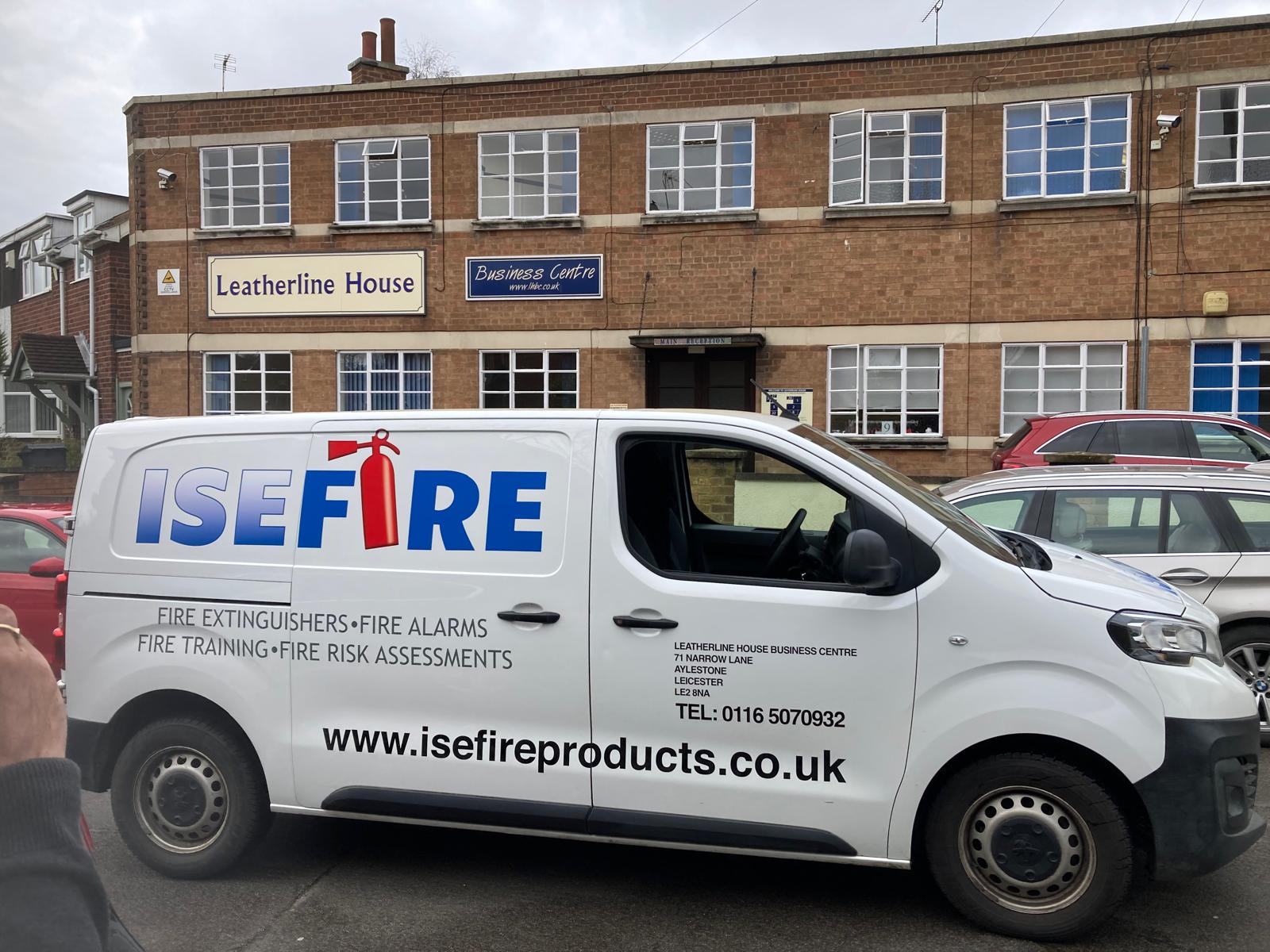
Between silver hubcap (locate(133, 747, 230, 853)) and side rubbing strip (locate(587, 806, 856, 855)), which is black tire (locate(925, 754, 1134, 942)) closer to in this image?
side rubbing strip (locate(587, 806, 856, 855))

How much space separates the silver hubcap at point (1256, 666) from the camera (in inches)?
241

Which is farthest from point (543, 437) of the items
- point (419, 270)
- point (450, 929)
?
point (419, 270)

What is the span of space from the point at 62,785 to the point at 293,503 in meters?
2.96

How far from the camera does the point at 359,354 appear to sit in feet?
66.2

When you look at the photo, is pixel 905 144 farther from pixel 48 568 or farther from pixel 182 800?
pixel 182 800

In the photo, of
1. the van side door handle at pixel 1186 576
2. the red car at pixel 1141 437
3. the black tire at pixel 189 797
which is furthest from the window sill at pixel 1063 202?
the black tire at pixel 189 797

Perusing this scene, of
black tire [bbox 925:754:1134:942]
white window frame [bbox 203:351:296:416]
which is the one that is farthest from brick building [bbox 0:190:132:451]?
black tire [bbox 925:754:1134:942]

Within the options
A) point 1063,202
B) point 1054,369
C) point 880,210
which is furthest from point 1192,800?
point 1063,202

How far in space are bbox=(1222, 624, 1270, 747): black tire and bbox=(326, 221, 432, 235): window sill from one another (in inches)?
645

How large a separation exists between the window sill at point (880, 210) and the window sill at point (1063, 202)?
930 millimetres

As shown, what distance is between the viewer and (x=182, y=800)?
4.42 m

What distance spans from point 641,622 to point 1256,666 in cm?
435

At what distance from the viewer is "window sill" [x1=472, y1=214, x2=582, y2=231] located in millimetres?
19141

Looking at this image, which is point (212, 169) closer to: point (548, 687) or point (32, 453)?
point (32, 453)
